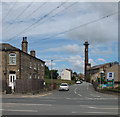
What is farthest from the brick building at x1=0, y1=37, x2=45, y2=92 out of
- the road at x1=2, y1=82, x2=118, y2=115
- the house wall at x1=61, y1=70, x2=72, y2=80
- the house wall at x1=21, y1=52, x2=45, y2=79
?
the house wall at x1=61, y1=70, x2=72, y2=80

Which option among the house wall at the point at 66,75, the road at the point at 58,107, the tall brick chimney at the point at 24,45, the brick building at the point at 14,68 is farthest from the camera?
the house wall at the point at 66,75

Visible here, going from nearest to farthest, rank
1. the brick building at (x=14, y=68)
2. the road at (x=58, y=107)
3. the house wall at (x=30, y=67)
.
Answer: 1. the road at (x=58, y=107)
2. the brick building at (x=14, y=68)
3. the house wall at (x=30, y=67)

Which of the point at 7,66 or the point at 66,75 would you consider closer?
the point at 7,66

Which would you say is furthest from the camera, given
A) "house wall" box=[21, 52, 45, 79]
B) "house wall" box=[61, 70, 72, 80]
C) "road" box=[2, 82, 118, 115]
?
"house wall" box=[61, 70, 72, 80]

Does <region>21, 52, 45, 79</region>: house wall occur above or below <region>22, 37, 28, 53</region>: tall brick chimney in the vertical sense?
below

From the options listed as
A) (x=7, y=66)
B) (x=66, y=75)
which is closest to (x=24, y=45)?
(x=7, y=66)

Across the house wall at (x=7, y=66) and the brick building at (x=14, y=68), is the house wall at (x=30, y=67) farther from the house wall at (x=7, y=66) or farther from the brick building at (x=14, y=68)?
the house wall at (x=7, y=66)

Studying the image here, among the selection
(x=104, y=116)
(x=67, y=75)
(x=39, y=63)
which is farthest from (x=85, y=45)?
(x=104, y=116)

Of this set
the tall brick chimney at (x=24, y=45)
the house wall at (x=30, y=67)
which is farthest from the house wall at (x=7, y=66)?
the tall brick chimney at (x=24, y=45)

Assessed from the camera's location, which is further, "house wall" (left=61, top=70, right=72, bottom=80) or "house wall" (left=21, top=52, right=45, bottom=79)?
"house wall" (left=61, top=70, right=72, bottom=80)

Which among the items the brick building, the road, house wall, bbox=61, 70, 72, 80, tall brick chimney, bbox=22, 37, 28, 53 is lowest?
house wall, bbox=61, 70, 72, 80

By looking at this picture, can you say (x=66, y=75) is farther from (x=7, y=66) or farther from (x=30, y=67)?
(x=7, y=66)

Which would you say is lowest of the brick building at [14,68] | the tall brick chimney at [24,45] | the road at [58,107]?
the road at [58,107]

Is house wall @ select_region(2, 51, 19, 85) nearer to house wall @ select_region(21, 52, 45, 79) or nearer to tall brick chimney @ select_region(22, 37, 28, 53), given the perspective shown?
house wall @ select_region(21, 52, 45, 79)
